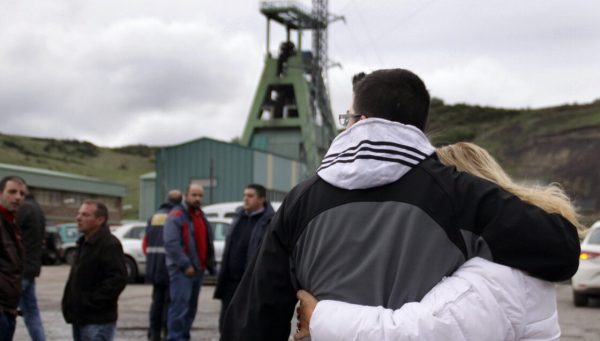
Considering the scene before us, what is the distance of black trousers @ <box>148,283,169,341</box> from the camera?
9.62 metres

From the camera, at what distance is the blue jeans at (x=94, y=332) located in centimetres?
627

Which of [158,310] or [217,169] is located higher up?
[217,169]

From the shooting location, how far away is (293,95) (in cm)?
6191

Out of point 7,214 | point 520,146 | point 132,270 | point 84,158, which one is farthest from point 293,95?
point 7,214

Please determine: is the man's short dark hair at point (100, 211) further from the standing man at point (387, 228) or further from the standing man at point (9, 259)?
the standing man at point (387, 228)

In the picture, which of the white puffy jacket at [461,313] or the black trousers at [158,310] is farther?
the black trousers at [158,310]

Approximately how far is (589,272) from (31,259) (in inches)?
371

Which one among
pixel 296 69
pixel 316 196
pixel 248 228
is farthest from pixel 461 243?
pixel 296 69

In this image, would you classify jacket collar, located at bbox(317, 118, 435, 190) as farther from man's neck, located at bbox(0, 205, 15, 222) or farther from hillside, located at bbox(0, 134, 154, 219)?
hillside, located at bbox(0, 134, 154, 219)

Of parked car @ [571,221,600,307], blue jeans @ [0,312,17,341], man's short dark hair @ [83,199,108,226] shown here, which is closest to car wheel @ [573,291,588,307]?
parked car @ [571,221,600,307]

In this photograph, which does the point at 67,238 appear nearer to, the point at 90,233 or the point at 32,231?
the point at 32,231

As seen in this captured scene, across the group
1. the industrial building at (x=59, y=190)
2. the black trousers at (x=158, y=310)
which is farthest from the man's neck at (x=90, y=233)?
the industrial building at (x=59, y=190)

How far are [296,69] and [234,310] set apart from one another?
191 feet

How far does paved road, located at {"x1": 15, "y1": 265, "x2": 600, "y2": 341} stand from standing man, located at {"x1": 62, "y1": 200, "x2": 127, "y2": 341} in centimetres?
411
